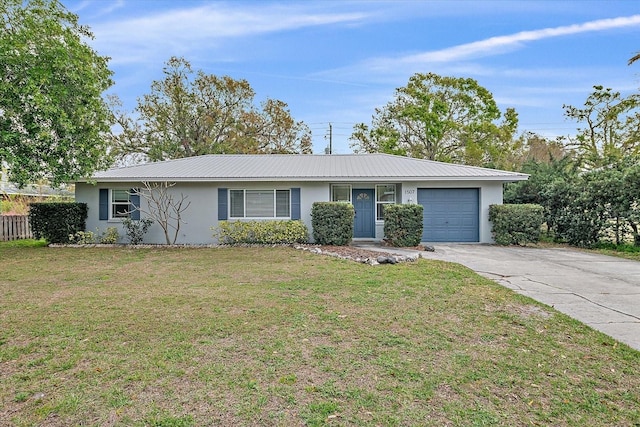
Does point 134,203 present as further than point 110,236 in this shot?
Yes

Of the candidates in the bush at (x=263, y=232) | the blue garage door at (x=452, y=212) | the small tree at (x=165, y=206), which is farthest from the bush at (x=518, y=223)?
the small tree at (x=165, y=206)

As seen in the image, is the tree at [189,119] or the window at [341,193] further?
the tree at [189,119]

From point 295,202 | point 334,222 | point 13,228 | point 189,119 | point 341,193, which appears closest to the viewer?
point 334,222

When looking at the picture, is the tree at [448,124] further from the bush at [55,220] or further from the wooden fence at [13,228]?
the wooden fence at [13,228]

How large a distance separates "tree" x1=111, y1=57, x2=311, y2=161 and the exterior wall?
38.9 feet

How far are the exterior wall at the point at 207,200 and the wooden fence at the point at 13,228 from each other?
3.17 meters

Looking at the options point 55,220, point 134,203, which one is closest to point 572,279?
point 134,203

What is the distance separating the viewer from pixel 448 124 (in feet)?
84.1

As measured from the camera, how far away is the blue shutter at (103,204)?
1284 cm

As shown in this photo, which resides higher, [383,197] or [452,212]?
[383,197]

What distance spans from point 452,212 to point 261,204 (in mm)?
6615

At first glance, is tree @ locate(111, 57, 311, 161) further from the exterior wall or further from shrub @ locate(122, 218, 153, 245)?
shrub @ locate(122, 218, 153, 245)

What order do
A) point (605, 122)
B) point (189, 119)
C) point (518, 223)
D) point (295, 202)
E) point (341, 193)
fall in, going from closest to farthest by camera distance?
point (518, 223)
point (295, 202)
point (341, 193)
point (605, 122)
point (189, 119)

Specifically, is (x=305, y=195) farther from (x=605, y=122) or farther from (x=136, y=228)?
(x=605, y=122)
